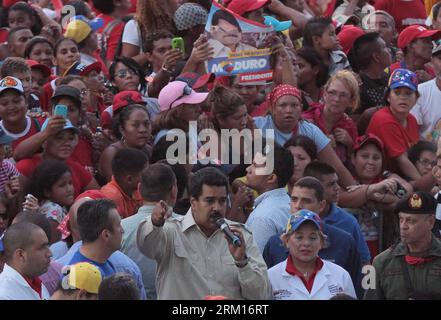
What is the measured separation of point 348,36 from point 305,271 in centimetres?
494

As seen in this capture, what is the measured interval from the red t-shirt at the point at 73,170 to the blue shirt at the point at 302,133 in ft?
5.11

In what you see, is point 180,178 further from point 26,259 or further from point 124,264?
point 26,259

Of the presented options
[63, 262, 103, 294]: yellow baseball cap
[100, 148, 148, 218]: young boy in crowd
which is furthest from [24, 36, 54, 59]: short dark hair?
[63, 262, 103, 294]: yellow baseball cap

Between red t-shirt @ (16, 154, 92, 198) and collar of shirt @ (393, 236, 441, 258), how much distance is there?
8.48 feet

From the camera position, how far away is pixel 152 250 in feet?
30.4

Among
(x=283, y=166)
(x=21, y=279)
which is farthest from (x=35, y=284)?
(x=283, y=166)

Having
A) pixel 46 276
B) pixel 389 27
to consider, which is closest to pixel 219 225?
pixel 46 276

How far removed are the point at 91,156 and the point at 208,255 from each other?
2799mm

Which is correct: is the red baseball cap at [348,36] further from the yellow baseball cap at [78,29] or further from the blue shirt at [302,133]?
the yellow baseball cap at [78,29]

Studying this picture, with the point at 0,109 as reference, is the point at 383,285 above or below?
below

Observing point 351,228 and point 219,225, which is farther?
point 351,228

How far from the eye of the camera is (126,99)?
1214 cm

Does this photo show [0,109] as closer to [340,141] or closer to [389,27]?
[340,141]

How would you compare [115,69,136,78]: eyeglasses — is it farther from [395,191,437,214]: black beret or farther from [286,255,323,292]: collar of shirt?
[286,255,323,292]: collar of shirt
